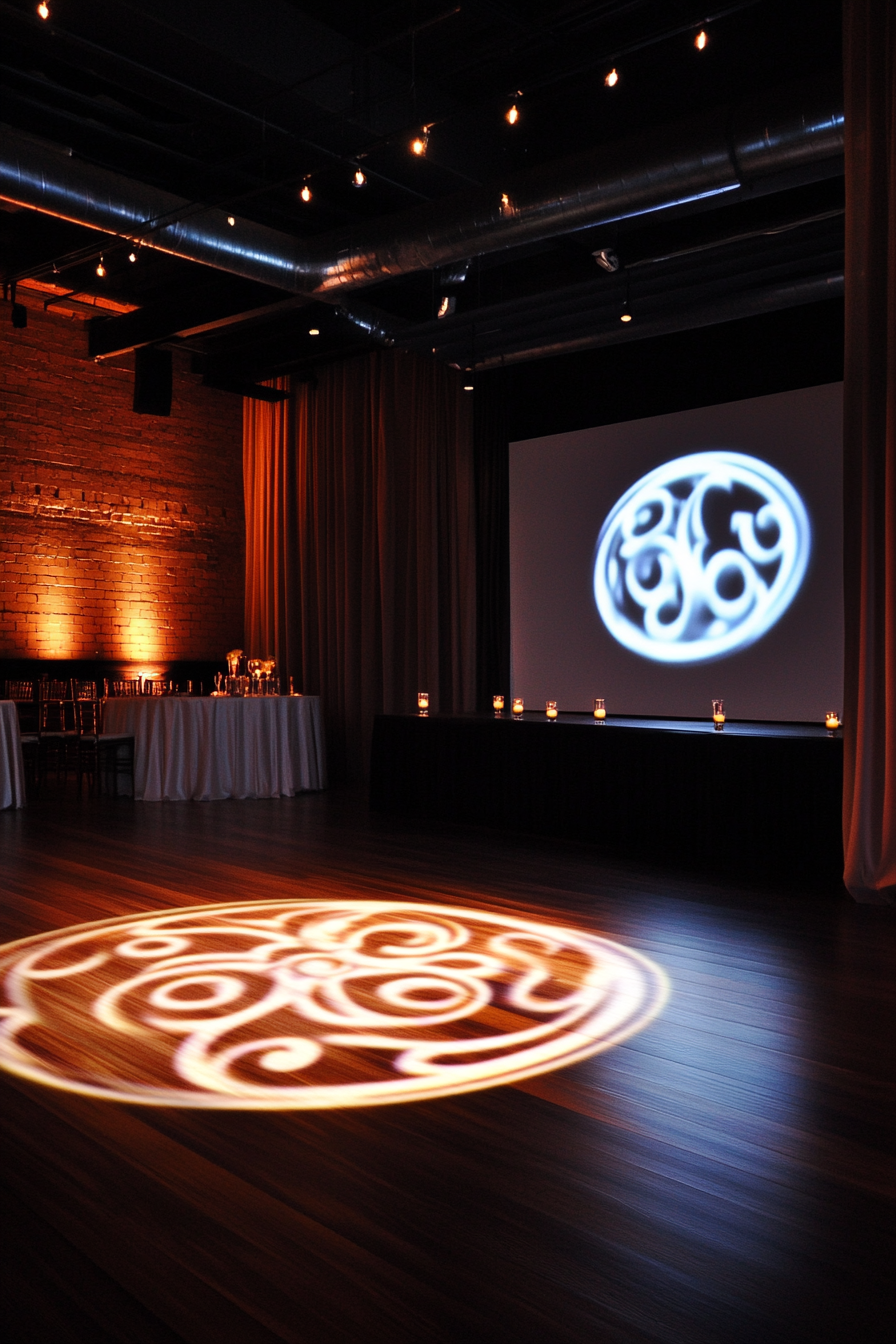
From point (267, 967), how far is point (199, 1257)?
179cm

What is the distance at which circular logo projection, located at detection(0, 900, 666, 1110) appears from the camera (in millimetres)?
2568

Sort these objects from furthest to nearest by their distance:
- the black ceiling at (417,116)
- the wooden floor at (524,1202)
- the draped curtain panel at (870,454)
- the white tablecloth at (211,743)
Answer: the white tablecloth at (211,743)
the black ceiling at (417,116)
the draped curtain panel at (870,454)
the wooden floor at (524,1202)

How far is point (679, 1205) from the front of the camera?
1928 mm

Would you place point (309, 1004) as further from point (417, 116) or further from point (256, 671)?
point (256, 671)

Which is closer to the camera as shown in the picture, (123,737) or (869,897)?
(869,897)

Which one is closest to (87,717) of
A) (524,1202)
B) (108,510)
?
(108,510)

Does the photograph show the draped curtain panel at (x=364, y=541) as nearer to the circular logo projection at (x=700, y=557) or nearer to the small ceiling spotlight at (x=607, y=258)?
the circular logo projection at (x=700, y=557)

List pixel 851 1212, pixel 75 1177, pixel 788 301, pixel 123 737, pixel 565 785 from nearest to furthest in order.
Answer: pixel 851 1212
pixel 75 1177
pixel 565 785
pixel 788 301
pixel 123 737

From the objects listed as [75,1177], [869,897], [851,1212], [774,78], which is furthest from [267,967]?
[774,78]

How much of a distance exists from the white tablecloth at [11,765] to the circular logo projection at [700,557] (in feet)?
14.8

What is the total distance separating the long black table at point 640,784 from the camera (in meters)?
5.01

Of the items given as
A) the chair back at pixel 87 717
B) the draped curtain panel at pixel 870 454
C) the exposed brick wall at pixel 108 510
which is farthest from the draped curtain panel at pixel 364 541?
the draped curtain panel at pixel 870 454

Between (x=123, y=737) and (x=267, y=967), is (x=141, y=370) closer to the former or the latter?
(x=123, y=737)

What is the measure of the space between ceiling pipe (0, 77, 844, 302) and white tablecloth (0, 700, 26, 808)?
3474mm
